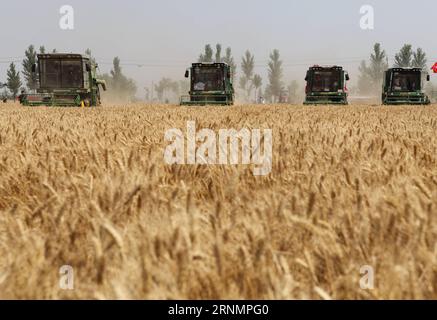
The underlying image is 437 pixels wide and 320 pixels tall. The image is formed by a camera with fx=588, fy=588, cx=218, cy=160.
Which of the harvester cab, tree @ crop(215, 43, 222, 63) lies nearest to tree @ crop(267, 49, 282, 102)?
tree @ crop(215, 43, 222, 63)

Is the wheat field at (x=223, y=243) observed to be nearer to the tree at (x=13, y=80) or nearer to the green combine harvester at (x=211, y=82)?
the green combine harvester at (x=211, y=82)

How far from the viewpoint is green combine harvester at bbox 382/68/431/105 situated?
1271 inches

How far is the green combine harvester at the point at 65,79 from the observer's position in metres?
25.6

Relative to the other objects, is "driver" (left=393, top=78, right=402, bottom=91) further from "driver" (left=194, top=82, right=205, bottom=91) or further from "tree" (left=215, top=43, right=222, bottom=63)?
"tree" (left=215, top=43, right=222, bottom=63)

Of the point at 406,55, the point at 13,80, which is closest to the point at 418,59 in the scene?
the point at 406,55

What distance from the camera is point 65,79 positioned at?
85.8 ft

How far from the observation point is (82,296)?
54.9 inches

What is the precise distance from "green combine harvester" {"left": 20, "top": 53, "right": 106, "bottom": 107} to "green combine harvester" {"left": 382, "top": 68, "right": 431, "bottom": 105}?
16.2m

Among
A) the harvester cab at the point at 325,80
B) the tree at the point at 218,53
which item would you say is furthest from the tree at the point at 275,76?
the harvester cab at the point at 325,80

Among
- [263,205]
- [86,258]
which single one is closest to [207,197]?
[263,205]

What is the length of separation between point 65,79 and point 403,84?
18964 mm

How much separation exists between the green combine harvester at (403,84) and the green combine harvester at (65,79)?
16.2 meters

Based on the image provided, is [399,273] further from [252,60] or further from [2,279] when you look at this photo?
[252,60]

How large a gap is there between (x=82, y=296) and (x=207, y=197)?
1286mm
